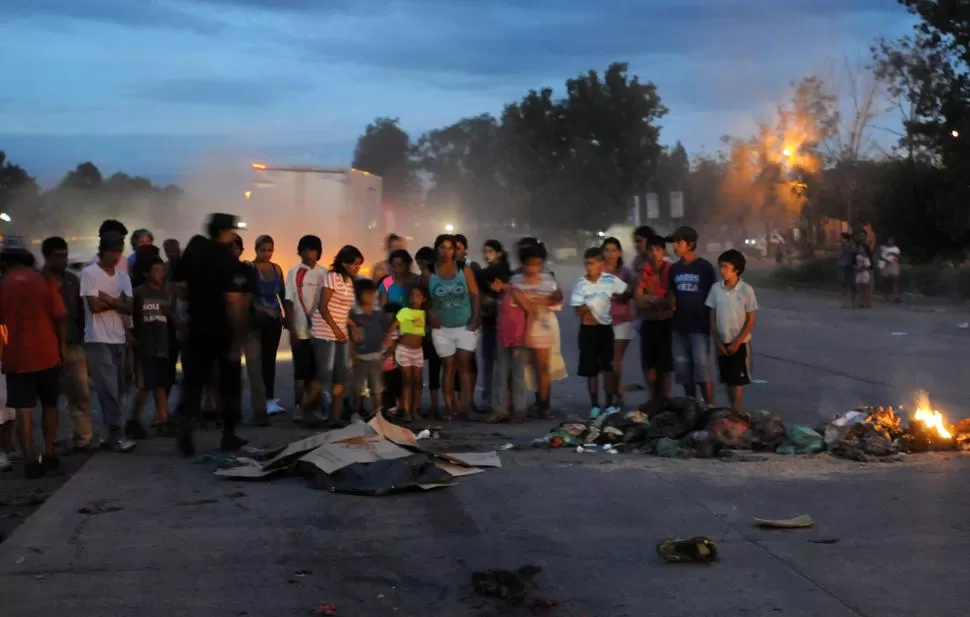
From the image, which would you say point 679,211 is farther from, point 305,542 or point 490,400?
point 305,542

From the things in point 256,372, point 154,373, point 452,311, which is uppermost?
point 452,311

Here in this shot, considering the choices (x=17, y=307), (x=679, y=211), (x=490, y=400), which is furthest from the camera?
(x=679, y=211)

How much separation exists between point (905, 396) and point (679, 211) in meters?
28.8

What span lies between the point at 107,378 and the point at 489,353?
4.31 meters

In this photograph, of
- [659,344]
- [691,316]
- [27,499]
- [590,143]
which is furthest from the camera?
[590,143]

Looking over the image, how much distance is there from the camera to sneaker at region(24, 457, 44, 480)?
29.8ft

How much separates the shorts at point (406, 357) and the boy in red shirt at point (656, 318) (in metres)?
2.32

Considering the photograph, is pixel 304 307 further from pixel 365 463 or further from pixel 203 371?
pixel 365 463

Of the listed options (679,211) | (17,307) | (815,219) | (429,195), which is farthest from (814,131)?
(429,195)

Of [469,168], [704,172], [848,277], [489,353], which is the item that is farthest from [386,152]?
[489,353]

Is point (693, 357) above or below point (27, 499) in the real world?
above

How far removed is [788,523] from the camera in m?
6.81

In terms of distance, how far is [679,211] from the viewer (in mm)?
41312

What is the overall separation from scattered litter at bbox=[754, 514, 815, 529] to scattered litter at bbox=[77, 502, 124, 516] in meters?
4.12
